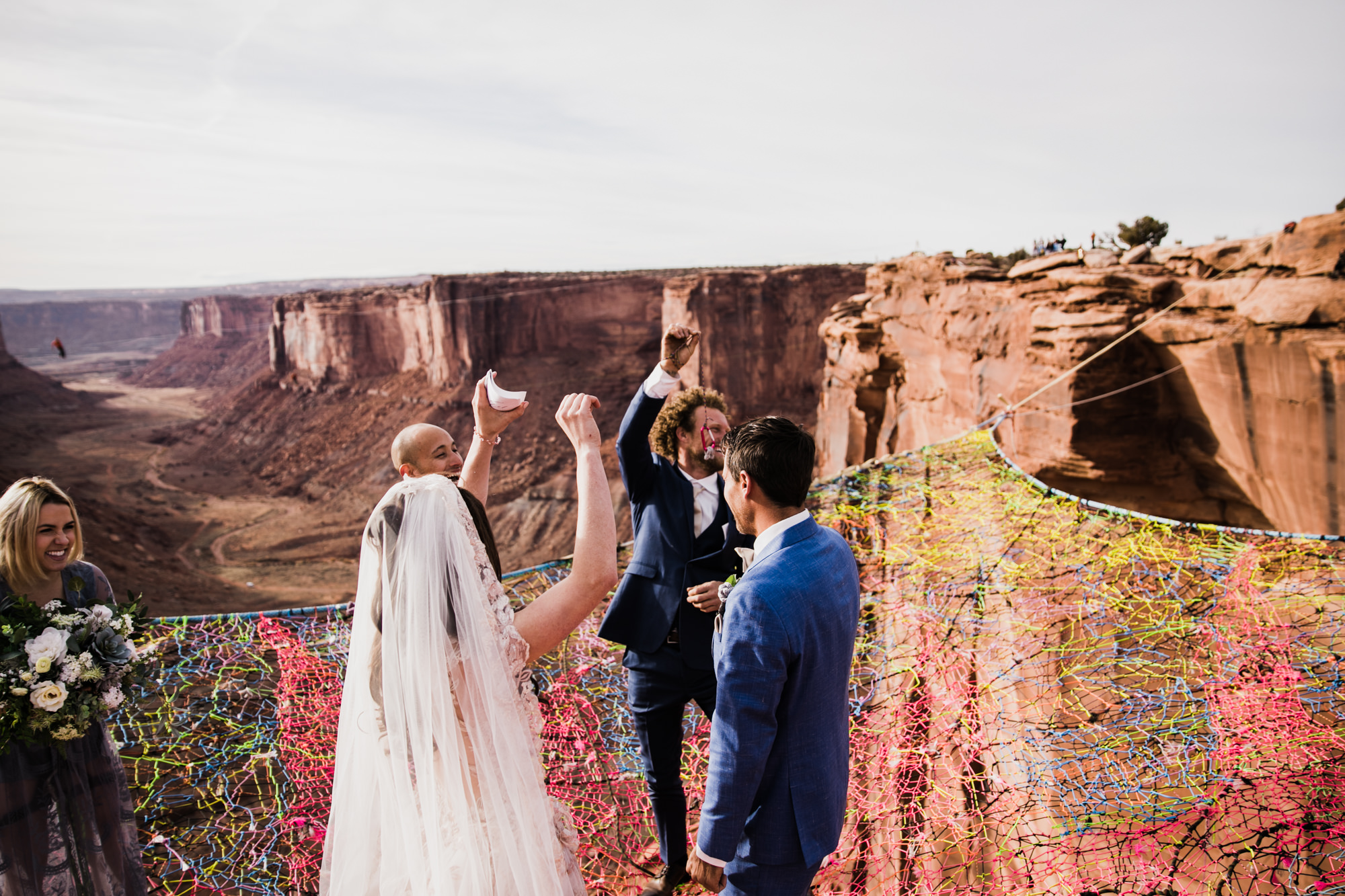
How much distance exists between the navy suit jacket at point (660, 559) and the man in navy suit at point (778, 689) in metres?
0.91

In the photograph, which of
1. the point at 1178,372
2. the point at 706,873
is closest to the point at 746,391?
the point at 1178,372

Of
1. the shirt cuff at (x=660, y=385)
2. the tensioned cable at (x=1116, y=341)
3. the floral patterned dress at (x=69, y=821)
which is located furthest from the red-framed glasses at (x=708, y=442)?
the tensioned cable at (x=1116, y=341)

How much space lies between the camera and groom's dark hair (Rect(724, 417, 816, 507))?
2.01 meters

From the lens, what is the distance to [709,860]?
1951mm

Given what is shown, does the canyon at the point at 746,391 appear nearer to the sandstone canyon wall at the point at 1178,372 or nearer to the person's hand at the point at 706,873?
the sandstone canyon wall at the point at 1178,372

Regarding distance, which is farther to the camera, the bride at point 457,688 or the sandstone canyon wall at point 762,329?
the sandstone canyon wall at point 762,329

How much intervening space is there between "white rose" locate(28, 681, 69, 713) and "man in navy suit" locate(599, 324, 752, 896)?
195cm

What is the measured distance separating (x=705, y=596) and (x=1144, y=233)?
72.2 ft

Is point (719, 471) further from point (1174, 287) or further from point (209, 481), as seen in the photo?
point (209, 481)

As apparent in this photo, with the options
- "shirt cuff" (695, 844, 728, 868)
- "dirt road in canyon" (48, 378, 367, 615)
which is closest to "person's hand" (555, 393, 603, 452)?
"shirt cuff" (695, 844, 728, 868)

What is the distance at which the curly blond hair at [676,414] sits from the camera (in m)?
3.27

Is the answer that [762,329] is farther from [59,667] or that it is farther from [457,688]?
[457,688]

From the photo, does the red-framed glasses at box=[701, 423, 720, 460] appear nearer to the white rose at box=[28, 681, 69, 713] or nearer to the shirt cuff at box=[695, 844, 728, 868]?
the shirt cuff at box=[695, 844, 728, 868]

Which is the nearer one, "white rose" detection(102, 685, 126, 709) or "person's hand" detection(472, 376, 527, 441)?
"person's hand" detection(472, 376, 527, 441)
